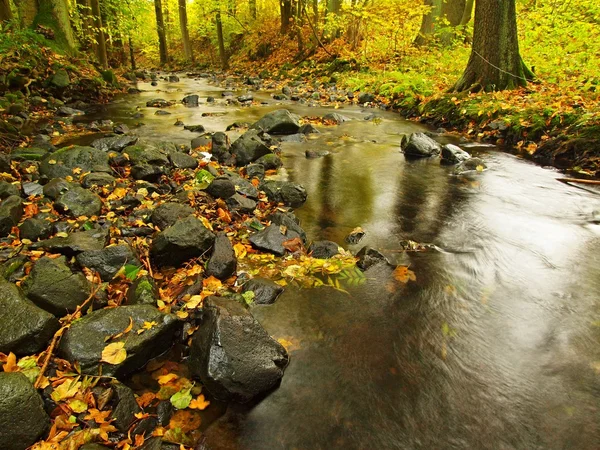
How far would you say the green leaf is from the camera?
8.82 feet

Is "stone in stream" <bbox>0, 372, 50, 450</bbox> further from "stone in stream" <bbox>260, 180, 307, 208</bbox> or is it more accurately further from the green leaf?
"stone in stream" <bbox>260, 180, 307, 208</bbox>

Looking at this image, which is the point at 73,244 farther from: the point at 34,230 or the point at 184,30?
the point at 184,30

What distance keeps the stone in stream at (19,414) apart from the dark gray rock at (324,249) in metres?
2.95

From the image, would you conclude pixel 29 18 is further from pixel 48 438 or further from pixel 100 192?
pixel 48 438

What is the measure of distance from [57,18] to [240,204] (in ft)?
42.6

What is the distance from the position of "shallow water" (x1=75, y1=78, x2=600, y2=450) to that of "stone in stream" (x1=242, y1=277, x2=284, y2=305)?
91mm

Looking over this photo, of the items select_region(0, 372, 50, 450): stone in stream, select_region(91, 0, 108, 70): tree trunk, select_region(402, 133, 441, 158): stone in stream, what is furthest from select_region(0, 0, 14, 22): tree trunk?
select_region(0, 372, 50, 450): stone in stream

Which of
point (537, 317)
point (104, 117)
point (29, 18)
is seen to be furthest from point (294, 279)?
point (29, 18)

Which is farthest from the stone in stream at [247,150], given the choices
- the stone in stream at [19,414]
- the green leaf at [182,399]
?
the stone in stream at [19,414]

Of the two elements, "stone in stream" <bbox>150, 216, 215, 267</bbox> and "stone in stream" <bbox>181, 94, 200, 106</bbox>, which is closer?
"stone in stream" <bbox>150, 216, 215, 267</bbox>

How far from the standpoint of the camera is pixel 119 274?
12.4 feet

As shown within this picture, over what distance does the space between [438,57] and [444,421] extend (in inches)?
669

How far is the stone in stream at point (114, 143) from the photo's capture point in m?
7.36

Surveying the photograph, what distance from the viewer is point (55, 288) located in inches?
124
